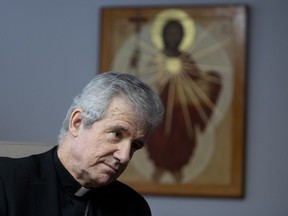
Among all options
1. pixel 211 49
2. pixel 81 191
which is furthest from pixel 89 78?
pixel 81 191

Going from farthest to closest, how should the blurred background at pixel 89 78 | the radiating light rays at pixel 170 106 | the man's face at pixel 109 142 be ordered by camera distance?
the radiating light rays at pixel 170 106 < the blurred background at pixel 89 78 < the man's face at pixel 109 142

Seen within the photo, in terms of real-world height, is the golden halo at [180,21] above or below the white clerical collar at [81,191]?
above

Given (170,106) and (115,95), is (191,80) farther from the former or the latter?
(115,95)

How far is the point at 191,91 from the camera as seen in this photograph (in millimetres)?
3363

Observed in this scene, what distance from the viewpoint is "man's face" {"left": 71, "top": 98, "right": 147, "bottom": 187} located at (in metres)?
1.67

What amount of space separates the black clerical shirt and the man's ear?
0.42 ft

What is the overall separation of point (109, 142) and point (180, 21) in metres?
1.86

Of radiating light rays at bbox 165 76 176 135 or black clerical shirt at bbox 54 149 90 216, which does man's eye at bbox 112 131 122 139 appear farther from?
radiating light rays at bbox 165 76 176 135

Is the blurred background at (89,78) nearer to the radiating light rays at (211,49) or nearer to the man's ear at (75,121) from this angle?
the radiating light rays at (211,49)

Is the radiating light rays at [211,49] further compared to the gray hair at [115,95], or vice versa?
the radiating light rays at [211,49]

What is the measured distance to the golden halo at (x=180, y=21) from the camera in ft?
11.1

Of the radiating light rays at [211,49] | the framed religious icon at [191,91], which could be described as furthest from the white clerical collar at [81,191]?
the radiating light rays at [211,49]

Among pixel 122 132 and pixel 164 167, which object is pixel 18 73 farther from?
pixel 122 132

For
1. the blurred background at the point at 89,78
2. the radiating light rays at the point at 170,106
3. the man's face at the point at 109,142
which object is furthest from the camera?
the radiating light rays at the point at 170,106
